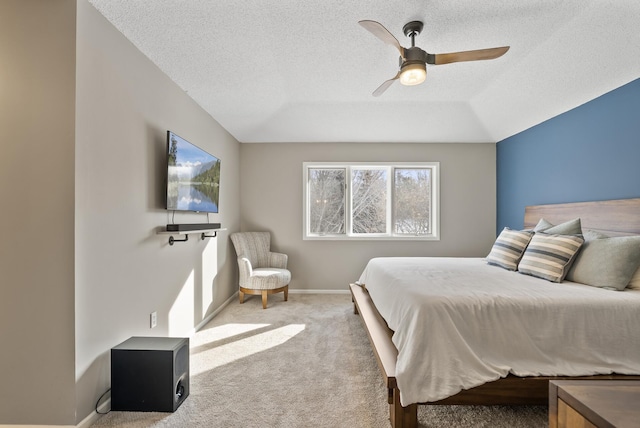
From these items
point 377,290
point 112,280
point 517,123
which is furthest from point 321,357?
point 517,123

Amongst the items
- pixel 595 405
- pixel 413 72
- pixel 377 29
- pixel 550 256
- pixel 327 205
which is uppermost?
pixel 377 29

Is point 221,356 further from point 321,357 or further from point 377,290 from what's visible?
point 377,290

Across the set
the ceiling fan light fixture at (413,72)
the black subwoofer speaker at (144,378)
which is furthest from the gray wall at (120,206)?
the ceiling fan light fixture at (413,72)

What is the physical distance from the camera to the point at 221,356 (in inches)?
106

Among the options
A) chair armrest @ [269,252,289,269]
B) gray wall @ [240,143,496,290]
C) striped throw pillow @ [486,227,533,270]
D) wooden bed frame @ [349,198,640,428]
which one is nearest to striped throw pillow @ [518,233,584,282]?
striped throw pillow @ [486,227,533,270]

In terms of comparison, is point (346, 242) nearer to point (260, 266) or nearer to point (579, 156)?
point (260, 266)

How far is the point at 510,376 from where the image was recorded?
1.78 m

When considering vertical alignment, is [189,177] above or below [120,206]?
above

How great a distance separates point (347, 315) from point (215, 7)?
10.8 ft

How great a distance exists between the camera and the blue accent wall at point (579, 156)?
8.87ft

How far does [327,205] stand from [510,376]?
354cm

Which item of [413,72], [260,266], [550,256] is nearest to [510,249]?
[550,256]

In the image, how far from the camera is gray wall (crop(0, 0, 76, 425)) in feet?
5.60

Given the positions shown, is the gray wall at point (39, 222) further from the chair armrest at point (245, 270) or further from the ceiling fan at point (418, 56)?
the chair armrest at point (245, 270)
